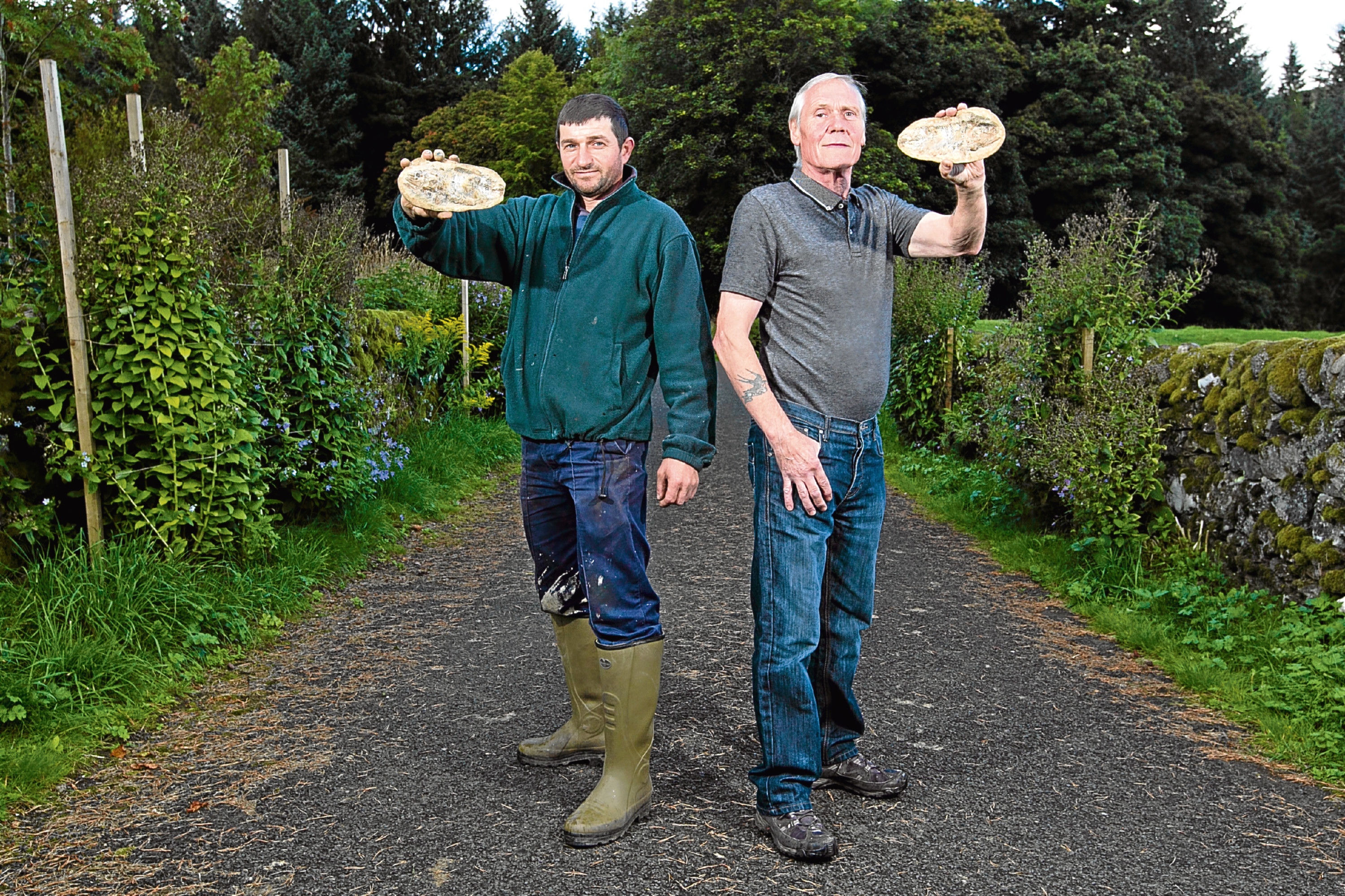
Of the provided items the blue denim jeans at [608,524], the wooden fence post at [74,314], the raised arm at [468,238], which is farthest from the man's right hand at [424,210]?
the wooden fence post at [74,314]

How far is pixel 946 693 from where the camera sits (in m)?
4.41

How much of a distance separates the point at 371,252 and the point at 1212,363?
10369mm

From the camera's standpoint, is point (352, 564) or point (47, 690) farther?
point (352, 564)

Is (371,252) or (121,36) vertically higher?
(121,36)

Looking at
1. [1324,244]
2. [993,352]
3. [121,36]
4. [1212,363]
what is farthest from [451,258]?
[1324,244]

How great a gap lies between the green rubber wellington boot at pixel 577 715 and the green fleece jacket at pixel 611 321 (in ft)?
2.41

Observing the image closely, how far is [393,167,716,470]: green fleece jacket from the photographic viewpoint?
3.18m

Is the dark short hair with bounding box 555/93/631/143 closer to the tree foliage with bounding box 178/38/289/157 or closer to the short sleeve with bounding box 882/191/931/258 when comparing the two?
the short sleeve with bounding box 882/191/931/258

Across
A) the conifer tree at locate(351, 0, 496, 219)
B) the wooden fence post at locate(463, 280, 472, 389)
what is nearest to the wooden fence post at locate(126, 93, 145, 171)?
the wooden fence post at locate(463, 280, 472, 389)

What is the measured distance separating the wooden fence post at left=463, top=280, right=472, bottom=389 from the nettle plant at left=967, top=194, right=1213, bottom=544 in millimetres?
5825

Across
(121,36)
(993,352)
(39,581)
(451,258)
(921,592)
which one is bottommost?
(921,592)

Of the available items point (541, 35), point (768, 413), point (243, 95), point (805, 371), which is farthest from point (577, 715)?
point (541, 35)

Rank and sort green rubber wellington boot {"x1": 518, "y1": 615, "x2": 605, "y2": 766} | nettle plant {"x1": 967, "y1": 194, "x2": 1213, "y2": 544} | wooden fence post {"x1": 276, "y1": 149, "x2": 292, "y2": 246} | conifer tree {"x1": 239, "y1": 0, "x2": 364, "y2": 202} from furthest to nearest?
1. conifer tree {"x1": 239, "y1": 0, "x2": 364, "y2": 202}
2. wooden fence post {"x1": 276, "y1": 149, "x2": 292, "y2": 246}
3. nettle plant {"x1": 967, "y1": 194, "x2": 1213, "y2": 544}
4. green rubber wellington boot {"x1": 518, "y1": 615, "x2": 605, "y2": 766}

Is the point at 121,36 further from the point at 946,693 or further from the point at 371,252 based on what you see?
the point at 946,693
